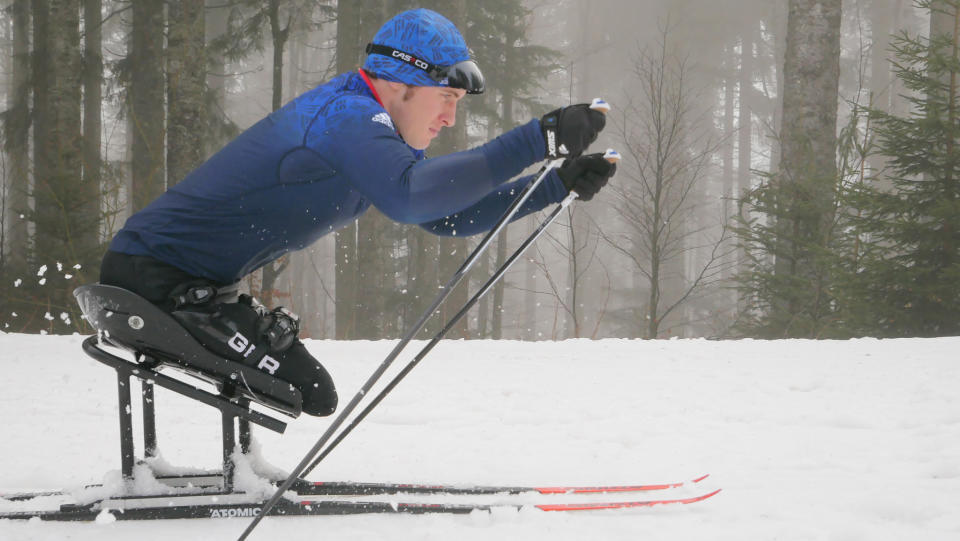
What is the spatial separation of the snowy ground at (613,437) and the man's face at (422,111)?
4.82ft

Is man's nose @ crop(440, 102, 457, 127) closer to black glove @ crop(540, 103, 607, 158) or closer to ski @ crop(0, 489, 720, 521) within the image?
black glove @ crop(540, 103, 607, 158)

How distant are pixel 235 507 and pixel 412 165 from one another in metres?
1.49

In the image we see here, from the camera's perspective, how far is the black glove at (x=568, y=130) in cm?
247

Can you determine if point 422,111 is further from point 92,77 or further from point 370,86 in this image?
point 92,77

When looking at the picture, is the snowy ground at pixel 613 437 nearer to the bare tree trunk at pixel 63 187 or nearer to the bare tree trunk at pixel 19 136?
the bare tree trunk at pixel 63 187

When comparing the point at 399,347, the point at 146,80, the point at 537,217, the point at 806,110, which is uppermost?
the point at 146,80

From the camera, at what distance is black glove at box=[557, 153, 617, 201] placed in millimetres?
2709

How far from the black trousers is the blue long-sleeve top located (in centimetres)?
4

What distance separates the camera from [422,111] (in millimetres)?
2918

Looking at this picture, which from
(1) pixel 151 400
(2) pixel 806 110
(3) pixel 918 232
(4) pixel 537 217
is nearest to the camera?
(1) pixel 151 400

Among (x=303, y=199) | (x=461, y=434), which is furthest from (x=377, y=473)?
(x=303, y=199)

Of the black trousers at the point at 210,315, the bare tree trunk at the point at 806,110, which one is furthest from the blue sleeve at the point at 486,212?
the bare tree trunk at the point at 806,110

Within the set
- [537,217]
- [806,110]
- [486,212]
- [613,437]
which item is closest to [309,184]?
[486,212]

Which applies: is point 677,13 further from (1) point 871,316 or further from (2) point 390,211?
(2) point 390,211
